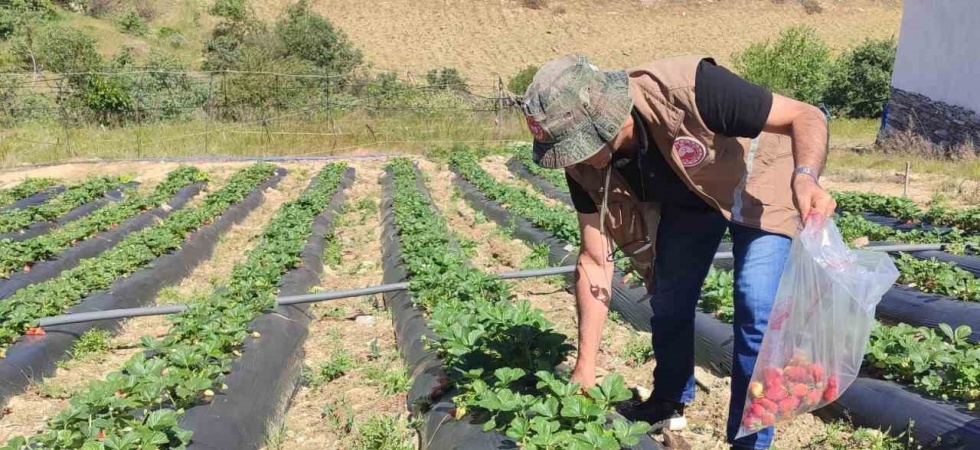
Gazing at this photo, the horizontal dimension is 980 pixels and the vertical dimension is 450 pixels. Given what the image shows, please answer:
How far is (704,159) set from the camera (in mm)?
2322

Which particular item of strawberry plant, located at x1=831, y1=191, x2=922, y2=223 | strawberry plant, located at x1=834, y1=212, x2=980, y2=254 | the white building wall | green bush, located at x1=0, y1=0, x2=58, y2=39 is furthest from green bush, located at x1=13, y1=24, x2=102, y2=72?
the white building wall

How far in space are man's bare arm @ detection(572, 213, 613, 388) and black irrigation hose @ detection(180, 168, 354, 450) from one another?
160cm

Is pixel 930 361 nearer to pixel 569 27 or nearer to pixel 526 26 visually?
pixel 526 26

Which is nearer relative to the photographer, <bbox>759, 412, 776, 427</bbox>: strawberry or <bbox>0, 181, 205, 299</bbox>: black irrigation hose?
<bbox>759, 412, 776, 427</bbox>: strawberry

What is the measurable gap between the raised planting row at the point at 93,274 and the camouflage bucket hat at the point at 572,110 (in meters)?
4.23

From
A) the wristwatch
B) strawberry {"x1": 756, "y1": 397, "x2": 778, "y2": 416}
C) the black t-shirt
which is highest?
the black t-shirt

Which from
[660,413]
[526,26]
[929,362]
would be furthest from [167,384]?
[526,26]

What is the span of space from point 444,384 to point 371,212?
24.4 ft

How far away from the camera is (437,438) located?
288cm

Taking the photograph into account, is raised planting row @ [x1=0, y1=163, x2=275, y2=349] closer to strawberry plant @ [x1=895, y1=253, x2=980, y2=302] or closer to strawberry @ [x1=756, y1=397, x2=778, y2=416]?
strawberry @ [x1=756, y1=397, x2=778, y2=416]

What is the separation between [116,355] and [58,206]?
5.79m

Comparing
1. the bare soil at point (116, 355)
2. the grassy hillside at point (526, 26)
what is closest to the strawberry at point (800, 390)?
the bare soil at point (116, 355)

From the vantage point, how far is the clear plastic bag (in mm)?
2080

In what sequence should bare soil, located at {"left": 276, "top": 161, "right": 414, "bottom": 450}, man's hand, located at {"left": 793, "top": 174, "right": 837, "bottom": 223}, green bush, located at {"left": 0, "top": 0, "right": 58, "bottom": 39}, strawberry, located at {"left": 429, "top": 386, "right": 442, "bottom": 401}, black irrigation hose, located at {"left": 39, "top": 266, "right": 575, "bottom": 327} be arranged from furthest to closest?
green bush, located at {"left": 0, "top": 0, "right": 58, "bottom": 39}, black irrigation hose, located at {"left": 39, "top": 266, "right": 575, "bottom": 327}, bare soil, located at {"left": 276, "top": 161, "right": 414, "bottom": 450}, strawberry, located at {"left": 429, "top": 386, "right": 442, "bottom": 401}, man's hand, located at {"left": 793, "top": 174, "right": 837, "bottom": 223}
